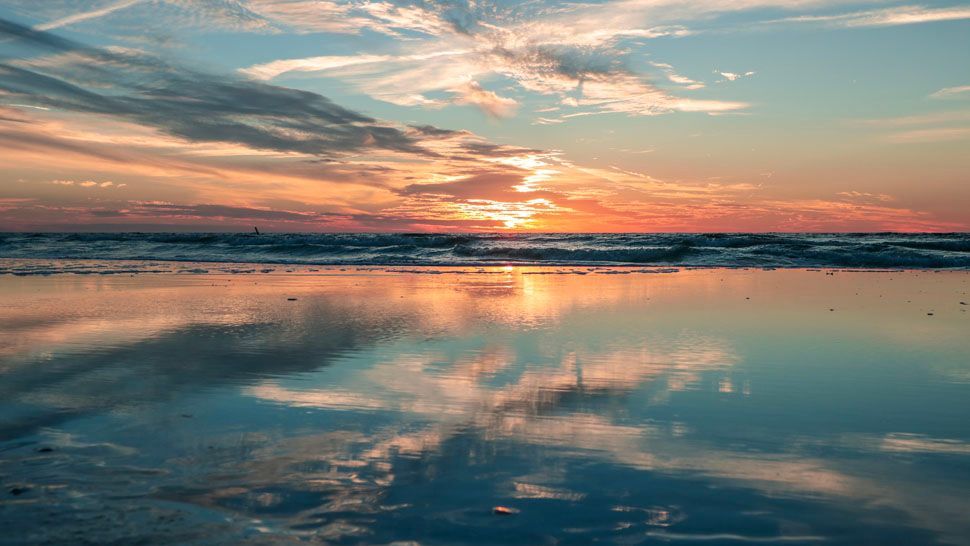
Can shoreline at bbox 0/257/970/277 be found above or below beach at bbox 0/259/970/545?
above

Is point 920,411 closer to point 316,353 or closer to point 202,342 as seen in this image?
point 316,353

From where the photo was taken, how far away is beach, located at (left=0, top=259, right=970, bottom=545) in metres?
2.98

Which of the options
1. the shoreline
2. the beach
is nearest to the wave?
the shoreline

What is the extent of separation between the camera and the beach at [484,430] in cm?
298

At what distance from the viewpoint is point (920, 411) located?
485cm

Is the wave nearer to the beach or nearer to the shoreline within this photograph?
the shoreline

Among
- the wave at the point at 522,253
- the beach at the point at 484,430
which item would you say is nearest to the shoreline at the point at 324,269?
the wave at the point at 522,253

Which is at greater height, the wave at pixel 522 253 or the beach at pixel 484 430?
the wave at pixel 522 253

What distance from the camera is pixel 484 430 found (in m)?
4.31

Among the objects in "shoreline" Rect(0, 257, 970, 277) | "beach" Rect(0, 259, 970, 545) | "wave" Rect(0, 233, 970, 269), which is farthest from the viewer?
"wave" Rect(0, 233, 970, 269)

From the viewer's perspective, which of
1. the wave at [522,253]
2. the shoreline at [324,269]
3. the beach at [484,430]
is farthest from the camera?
the wave at [522,253]

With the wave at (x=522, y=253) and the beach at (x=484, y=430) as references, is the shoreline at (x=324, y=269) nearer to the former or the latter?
the wave at (x=522, y=253)

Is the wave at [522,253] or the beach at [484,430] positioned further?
the wave at [522,253]

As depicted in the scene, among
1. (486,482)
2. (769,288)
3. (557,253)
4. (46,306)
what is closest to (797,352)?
(486,482)
